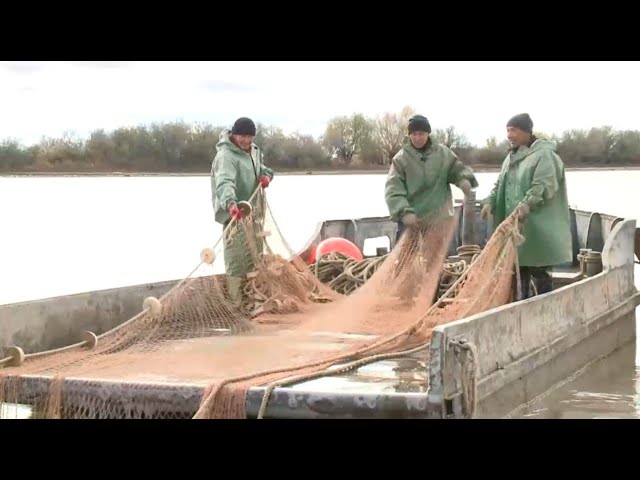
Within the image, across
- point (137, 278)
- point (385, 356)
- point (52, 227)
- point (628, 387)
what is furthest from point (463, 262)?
point (52, 227)

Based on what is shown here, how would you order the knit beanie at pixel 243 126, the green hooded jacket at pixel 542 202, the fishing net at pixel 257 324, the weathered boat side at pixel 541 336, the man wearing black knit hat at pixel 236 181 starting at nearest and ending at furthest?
1. the weathered boat side at pixel 541 336
2. the fishing net at pixel 257 324
3. the green hooded jacket at pixel 542 202
4. the man wearing black knit hat at pixel 236 181
5. the knit beanie at pixel 243 126

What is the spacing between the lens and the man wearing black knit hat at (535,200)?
25.2 feet

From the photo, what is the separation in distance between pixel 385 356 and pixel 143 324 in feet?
5.94

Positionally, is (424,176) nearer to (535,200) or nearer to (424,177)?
(424,177)

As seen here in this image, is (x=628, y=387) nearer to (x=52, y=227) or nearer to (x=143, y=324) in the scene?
(x=143, y=324)

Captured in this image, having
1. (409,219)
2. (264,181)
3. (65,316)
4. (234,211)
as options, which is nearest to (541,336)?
(409,219)

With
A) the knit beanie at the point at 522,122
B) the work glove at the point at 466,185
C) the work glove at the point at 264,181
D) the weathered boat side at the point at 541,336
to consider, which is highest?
the knit beanie at the point at 522,122

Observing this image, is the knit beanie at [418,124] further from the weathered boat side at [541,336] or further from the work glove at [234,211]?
the weathered boat side at [541,336]

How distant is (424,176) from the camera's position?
27.5 ft

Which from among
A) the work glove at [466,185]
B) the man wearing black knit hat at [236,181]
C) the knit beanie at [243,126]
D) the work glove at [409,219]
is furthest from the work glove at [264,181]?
the work glove at [466,185]

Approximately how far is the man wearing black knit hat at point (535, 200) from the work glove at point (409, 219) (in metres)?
0.54

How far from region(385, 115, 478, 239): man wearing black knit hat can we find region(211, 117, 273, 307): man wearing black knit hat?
106 cm

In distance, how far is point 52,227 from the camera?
32.0m

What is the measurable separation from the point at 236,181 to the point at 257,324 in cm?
121
